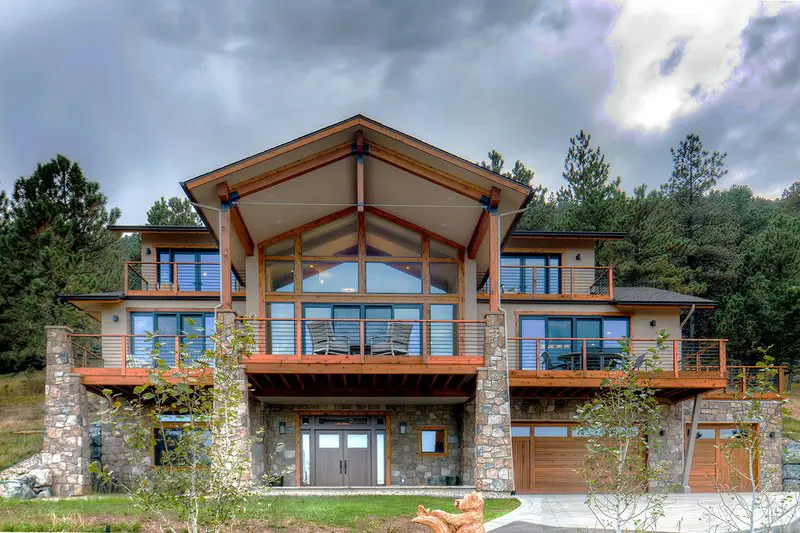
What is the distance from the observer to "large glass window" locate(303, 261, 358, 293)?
15859 millimetres

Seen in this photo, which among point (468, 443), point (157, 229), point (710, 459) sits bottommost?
point (710, 459)

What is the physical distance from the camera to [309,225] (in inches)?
627

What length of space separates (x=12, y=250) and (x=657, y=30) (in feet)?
80.7

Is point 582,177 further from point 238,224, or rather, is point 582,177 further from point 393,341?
point 238,224

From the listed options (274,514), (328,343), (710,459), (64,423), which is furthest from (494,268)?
(64,423)

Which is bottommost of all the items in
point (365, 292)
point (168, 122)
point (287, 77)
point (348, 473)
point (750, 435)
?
point (348, 473)

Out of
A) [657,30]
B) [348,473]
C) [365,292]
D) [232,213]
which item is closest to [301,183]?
[232,213]

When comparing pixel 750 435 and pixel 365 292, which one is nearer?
pixel 750 435

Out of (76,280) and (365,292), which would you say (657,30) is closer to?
(365,292)

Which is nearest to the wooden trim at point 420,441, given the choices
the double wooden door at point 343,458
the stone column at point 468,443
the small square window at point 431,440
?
the small square window at point 431,440

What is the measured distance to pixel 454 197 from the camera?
588 inches

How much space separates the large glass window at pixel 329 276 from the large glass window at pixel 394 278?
0.42 meters

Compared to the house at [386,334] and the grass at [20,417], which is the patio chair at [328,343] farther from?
the grass at [20,417]

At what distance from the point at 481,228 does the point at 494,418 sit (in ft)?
14.4
